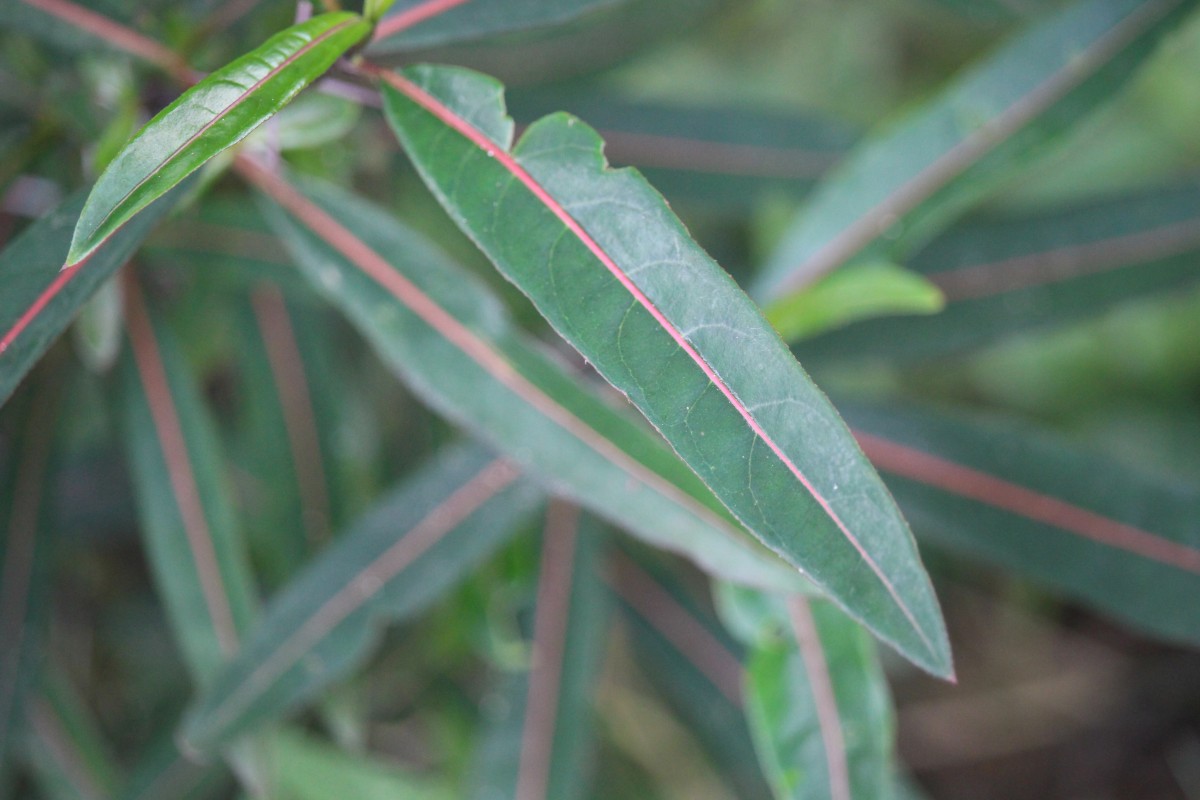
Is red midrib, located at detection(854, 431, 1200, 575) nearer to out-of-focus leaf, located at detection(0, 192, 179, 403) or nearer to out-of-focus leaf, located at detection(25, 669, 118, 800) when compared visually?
out-of-focus leaf, located at detection(0, 192, 179, 403)

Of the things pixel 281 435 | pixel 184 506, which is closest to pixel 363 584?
pixel 184 506

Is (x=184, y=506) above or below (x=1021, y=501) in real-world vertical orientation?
above

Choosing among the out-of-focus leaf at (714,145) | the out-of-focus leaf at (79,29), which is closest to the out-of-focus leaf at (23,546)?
the out-of-focus leaf at (79,29)

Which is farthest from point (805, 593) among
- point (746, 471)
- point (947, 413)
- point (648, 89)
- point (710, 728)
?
point (648, 89)

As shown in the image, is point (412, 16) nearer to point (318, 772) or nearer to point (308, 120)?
point (308, 120)

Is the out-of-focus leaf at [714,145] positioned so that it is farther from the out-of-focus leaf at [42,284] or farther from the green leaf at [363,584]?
the out-of-focus leaf at [42,284]

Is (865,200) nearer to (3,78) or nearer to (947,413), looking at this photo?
(947,413)

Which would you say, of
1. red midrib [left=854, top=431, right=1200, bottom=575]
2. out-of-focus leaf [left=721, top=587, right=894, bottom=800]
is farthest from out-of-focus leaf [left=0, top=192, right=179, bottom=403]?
red midrib [left=854, top=431, right=1200, bottom=575]
